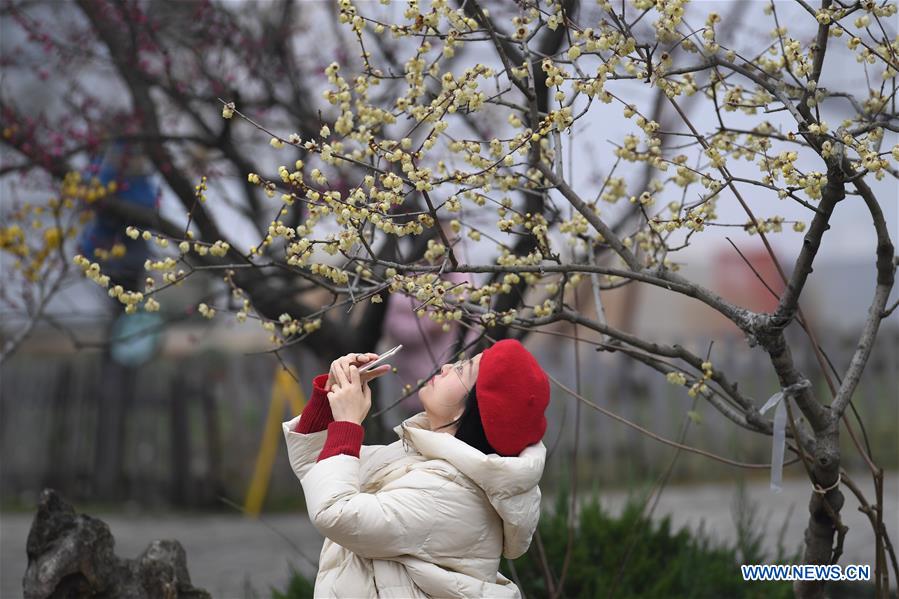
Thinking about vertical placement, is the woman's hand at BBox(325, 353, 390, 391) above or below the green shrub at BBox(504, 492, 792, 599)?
above

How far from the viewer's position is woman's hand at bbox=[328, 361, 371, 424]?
2525 mm

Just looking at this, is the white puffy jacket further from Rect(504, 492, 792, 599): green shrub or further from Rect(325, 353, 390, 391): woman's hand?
Rect(504, 492, 792, 599): green shrub

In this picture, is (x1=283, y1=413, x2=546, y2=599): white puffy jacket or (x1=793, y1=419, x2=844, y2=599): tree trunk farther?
(x1=793, y1=419, x2=844, y2=599): tree trunk

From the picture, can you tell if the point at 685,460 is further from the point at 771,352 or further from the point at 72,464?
the point at 771,352

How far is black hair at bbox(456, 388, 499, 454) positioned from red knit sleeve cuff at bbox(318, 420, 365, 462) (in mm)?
281

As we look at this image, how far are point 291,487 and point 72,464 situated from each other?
2.34 meters

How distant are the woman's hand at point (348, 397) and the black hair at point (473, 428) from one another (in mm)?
260

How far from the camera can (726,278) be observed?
16109 mm

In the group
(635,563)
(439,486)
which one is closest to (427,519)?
(439,486)

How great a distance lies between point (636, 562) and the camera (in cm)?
437

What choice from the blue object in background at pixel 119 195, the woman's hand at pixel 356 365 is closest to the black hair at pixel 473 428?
the woman's hand at pixel 356 365

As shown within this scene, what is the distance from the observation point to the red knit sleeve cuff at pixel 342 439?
8.12 feet

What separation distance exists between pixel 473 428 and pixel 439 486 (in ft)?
0.66

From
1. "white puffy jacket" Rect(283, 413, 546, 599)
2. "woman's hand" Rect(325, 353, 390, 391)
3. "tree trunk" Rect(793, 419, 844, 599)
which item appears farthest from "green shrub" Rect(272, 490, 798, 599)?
"woman's hand" Rect(325, 353, 390, 391)
